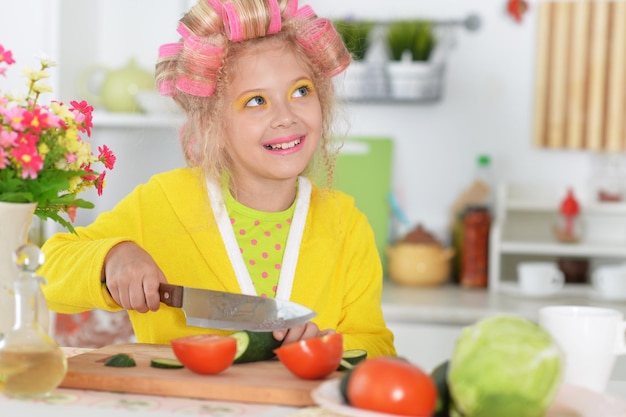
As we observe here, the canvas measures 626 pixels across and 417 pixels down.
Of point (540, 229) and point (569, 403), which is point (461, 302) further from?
point (569, 403)

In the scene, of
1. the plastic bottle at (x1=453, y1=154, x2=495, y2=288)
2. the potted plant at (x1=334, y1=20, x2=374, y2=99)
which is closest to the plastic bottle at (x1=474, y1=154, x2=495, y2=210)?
the plastic bottle at (x1=453, y1=154, x2=495, y2=288)

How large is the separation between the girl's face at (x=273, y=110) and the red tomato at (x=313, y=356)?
1.68ft

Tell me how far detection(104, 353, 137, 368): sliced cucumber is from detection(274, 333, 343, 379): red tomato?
17cm

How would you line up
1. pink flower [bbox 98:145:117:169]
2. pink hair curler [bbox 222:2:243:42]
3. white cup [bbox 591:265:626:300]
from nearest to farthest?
1. pink flower [bbox 98:145:117:169]
2. pink hair curler [bbox 222:2:243:42]
3. white cup [bbox 591:265:626:300]

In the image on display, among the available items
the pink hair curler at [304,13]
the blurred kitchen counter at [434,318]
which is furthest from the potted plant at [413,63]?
the pink hair curler at [304,13]

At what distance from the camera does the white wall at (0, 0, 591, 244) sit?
→ 2.81 meters

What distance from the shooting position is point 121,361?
3.42 ft

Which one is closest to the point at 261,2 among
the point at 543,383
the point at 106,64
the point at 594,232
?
the point at 543,383

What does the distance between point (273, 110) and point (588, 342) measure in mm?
652

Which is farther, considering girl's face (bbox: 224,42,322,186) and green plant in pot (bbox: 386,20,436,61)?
green plant in pot (bbox: 386,20,436,61)

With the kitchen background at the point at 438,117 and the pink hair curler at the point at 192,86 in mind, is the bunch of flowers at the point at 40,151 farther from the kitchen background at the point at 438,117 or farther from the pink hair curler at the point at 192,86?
the kitchen background at the point at 438,117

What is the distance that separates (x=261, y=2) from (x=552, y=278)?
1.48m

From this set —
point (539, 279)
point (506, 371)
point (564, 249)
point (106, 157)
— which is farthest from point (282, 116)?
point (564, 249)

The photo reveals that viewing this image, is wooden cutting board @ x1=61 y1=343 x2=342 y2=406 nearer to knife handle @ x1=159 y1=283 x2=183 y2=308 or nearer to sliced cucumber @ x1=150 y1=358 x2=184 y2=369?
sliced cucumber @ x1=150 y1=358 x2=184 y2=369
